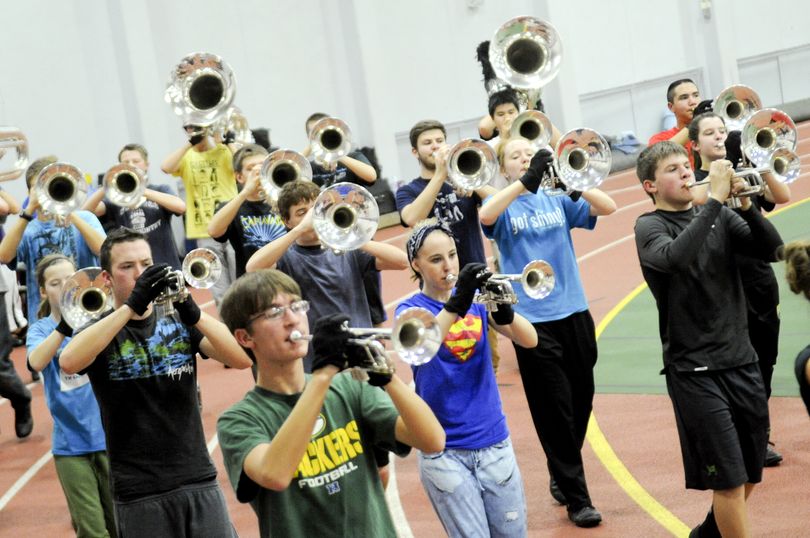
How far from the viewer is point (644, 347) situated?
34.4 feet

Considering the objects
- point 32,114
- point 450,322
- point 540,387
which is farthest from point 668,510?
point 32,114

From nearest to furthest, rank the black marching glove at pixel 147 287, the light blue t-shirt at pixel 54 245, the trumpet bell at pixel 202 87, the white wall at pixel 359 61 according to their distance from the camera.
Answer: the black marching glove at pixel 147 287 → the trumpet bell at pixel 202 87 → the light blue t-shirt at pixel 54 245 → the white wall at pixel 359 61

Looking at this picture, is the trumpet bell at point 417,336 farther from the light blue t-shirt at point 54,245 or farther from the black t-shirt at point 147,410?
the light blue t-shirt at point 54,245

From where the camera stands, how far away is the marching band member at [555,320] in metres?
6.54

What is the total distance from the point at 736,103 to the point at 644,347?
3556mm

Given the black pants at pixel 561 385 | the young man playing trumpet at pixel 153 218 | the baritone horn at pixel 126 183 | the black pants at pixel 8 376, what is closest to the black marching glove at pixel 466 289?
the black pants at pixel 561 385

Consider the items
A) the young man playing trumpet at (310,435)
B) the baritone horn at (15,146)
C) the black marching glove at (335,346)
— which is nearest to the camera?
the black marching glove at (335,346)

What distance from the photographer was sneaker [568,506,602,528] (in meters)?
6.55

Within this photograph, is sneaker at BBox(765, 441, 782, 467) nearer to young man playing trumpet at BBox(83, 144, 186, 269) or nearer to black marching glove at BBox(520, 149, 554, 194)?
black marching glove at BBox(520, 149, 554, 194)

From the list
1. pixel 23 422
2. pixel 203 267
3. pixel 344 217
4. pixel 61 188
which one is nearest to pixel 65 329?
pixel 203 267

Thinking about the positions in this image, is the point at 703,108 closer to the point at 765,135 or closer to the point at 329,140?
the point at 765,135

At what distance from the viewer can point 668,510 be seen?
6.66 m

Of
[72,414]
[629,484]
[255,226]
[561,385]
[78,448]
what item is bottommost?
[629,484]

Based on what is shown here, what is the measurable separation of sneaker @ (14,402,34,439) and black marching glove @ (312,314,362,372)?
737 cm
